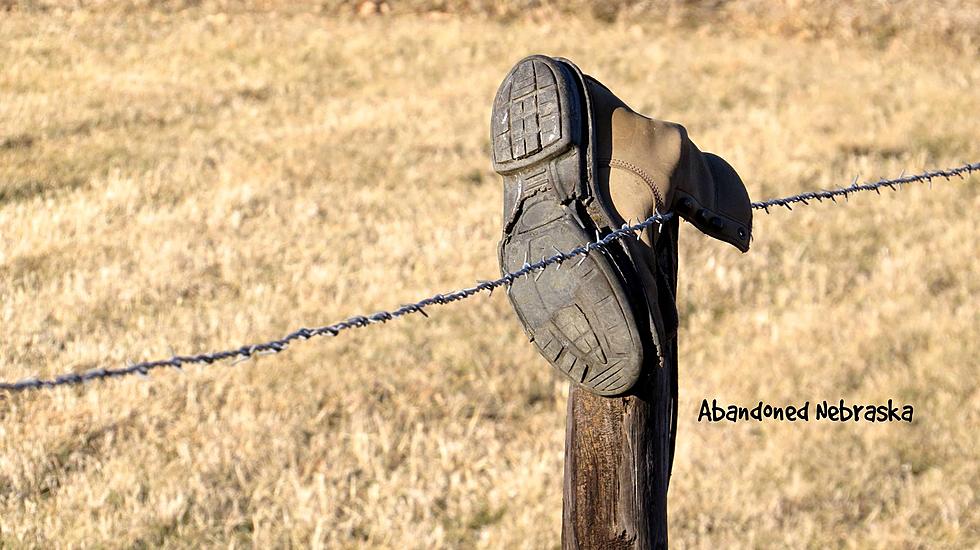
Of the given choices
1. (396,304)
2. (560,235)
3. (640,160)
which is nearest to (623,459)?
(560,235)

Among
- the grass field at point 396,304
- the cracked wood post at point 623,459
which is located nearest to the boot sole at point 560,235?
the cracked wood post at point 623,459

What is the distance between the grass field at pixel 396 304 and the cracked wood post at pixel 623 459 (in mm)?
1838

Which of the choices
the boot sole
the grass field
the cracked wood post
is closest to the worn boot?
the boot sole

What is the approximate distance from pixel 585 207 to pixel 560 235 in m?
0.11

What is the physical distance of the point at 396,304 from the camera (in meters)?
6.89

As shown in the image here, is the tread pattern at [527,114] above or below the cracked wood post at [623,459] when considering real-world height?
above

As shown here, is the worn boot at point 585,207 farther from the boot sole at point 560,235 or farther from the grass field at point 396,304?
the grass field at point 396,304

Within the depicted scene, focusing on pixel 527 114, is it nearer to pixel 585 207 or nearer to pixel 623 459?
pixel 585 207

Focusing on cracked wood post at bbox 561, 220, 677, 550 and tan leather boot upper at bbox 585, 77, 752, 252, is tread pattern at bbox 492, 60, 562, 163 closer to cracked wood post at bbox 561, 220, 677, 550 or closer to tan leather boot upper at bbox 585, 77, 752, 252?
tan leather boot upper at bbox 585, 77, 752, 252

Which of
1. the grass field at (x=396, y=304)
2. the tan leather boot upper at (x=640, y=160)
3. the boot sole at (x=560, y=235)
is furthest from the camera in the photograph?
the grass field at (x=396, y=304)

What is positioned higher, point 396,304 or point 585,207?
point 396,304

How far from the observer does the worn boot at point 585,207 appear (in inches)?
104

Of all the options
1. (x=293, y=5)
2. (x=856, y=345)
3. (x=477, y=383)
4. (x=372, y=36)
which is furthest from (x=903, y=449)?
(x=293, y=5)

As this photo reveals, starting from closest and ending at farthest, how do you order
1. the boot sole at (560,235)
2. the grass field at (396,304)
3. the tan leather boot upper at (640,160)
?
the boot sole at (560,235)
the tan leather boot upper at (640,160)
the grass field at (396,304)
